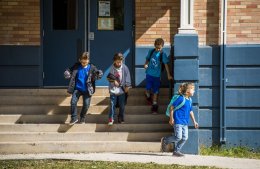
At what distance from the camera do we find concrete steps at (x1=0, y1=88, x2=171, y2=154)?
452 inches

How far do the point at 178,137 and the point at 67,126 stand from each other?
2.32m

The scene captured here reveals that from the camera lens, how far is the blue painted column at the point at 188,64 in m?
11.7

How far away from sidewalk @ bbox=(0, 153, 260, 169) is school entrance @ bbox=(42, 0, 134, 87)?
2893 millimetres

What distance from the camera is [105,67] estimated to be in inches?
539

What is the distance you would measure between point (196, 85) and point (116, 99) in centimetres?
164

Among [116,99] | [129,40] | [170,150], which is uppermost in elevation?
[129,40]

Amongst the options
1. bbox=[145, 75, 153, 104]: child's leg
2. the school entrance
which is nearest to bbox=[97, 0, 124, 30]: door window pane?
the school entrance

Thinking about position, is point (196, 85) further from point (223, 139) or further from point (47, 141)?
point (47, 141)

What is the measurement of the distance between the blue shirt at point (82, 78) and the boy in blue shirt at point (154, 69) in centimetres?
129

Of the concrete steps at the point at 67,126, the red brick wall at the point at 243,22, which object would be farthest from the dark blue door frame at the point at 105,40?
the red brick wall at the point at 243,22

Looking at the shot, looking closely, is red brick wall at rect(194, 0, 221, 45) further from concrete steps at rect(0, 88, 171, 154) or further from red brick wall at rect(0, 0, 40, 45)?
red brick wall at rect(0, 0, 40, 45)

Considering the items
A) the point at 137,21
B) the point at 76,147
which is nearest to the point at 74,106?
the point at 76,147

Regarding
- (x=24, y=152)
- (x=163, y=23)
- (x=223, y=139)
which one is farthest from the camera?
(x=163, y=23)

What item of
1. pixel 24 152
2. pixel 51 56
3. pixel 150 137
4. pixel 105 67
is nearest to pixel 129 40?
pixel 105 67
